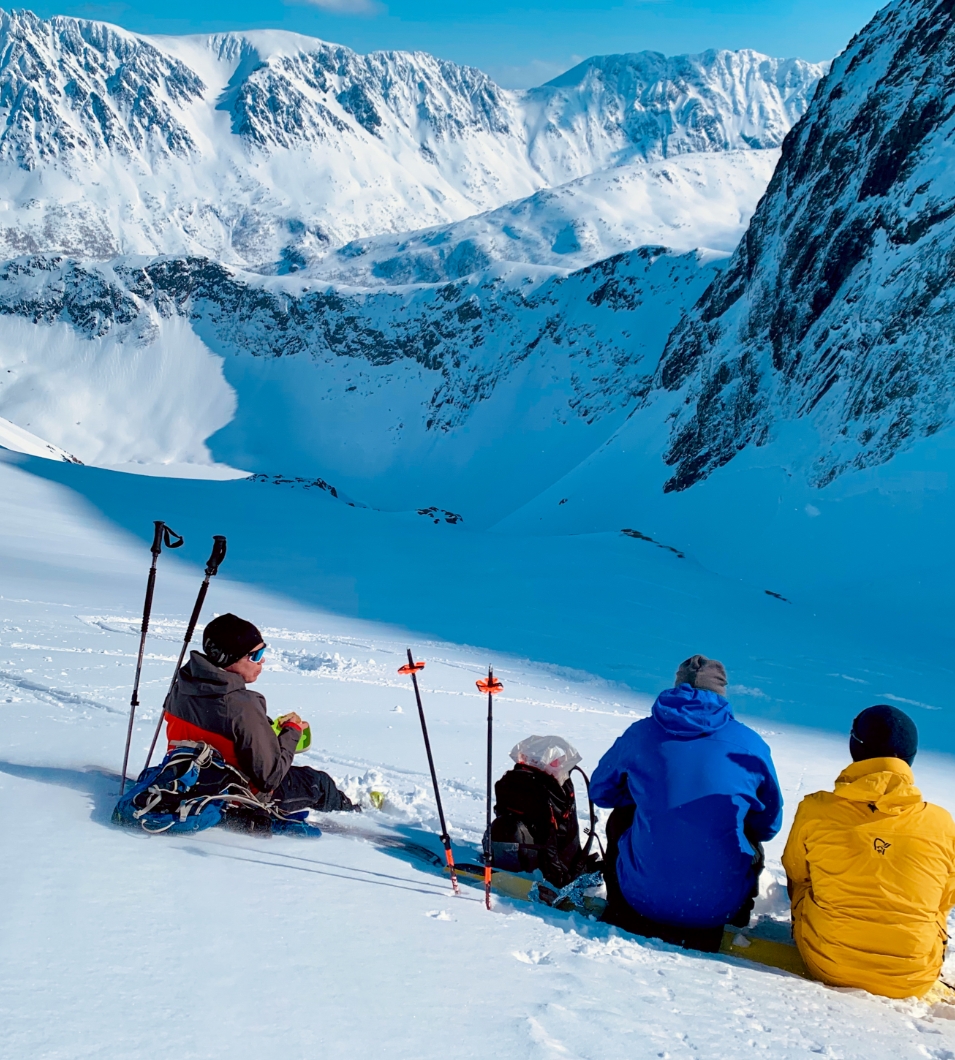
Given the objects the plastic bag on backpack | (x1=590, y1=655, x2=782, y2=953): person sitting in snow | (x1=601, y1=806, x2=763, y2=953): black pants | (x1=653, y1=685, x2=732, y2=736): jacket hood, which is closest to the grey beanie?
(x1=590, y1=655, x2=782, y2=953): person sitting in snow

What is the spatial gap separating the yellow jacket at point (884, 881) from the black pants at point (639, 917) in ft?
1.52

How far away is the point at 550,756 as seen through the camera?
186 inches

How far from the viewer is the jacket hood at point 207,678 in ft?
14.5

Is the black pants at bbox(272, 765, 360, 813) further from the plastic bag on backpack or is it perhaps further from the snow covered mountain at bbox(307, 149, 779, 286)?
the snow covered mountain at bbox(307, 149, 779, 286)

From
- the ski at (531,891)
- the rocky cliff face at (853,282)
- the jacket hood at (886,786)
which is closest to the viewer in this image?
the jacket hood at (886,786)

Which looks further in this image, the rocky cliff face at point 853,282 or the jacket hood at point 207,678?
the rocky cliff face at point 853,282

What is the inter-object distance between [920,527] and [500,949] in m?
26.3

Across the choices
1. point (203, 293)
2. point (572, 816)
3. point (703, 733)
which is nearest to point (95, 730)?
point (572, 816)

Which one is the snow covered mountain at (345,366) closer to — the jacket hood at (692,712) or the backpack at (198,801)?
the backpack at (198,801)

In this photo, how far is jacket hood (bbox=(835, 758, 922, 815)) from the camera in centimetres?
346

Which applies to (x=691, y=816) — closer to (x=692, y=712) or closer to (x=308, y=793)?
(x=692, y=712)

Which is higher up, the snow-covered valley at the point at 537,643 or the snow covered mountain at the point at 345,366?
the snow covered mountain at the point at 345,366

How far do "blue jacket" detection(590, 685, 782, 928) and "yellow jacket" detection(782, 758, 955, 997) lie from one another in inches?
13.5

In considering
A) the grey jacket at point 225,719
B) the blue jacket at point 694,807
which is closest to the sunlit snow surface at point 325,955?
the blue jacket at point 694,807
